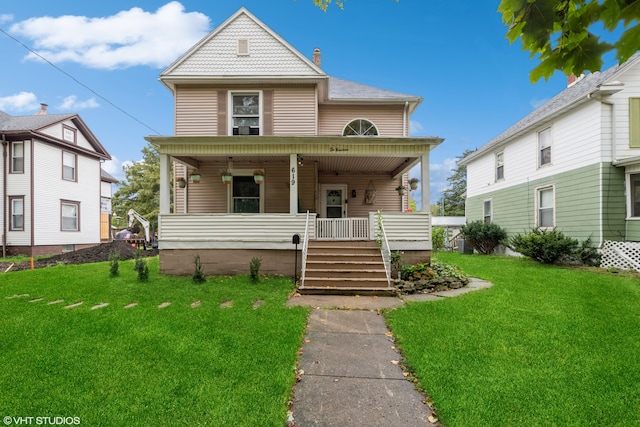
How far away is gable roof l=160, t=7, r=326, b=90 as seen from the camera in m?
11.0

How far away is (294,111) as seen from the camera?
11211 mm

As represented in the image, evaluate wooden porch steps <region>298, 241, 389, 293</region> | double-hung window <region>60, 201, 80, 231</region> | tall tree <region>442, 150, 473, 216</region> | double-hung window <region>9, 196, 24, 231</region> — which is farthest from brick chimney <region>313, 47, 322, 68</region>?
tall tree <region>442, 150, 473, 216</region>

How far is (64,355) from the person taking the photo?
371 cm

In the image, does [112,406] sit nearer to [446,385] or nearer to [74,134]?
[446,385]

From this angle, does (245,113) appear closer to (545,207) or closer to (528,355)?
(528,355)

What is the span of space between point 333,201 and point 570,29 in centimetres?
1075

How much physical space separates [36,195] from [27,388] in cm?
1704

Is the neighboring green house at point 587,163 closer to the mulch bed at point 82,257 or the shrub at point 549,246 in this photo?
the shrub at point 549,246

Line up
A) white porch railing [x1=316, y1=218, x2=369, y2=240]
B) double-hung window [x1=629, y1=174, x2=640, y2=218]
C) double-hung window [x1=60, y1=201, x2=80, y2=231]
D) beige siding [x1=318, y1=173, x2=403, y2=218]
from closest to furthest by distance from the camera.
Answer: white porch railing [x1=316, y1=218, x2=369, y2=240], double-hung window [x1=629, y1=174, x2=640, y2=218], beige siding [x1=318, y1=173, x2=403, y2=218], double-hung window [x1=60, y1=201, x2=80, y2=231]

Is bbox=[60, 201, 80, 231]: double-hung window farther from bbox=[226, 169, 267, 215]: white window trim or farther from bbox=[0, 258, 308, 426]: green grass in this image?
bbox=[0, 258, 308, 426]: green grass

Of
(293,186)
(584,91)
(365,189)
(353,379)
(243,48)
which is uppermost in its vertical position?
(243,48)

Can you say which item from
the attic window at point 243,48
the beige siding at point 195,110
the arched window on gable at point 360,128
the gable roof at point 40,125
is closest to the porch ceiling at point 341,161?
the beige siding at point 195,110

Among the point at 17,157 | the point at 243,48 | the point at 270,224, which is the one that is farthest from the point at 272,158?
the point at 17,157

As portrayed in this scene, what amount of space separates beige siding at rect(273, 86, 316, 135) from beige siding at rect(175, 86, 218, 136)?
7.06 ft
